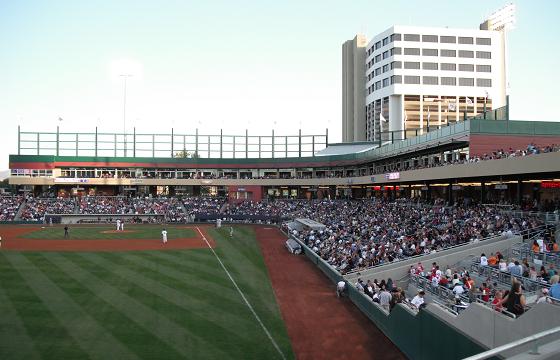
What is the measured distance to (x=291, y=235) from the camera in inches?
1661

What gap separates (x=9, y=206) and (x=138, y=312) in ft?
182

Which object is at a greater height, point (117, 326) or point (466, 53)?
point (466, 53)

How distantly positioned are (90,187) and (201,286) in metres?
A: 62.3

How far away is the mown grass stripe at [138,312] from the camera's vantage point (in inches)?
592

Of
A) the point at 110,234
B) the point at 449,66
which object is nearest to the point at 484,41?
the point at 449,66

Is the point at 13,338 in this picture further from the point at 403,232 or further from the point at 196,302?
the point at 403,232

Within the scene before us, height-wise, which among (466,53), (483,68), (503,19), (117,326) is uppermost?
(503,19)

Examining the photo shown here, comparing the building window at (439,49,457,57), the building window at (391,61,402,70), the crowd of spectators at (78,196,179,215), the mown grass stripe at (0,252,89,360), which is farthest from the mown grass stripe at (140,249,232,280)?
the building window at (439,49,457,57)

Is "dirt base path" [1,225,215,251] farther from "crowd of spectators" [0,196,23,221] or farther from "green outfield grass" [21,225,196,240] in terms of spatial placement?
"crowd of spectators" [0,196,23,221]

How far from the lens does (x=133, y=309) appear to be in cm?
1862

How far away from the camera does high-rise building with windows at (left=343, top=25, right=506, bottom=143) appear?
87.1 m

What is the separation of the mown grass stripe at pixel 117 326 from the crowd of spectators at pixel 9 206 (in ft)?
140

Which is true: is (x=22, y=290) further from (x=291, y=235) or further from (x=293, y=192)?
(x=293, y=192)

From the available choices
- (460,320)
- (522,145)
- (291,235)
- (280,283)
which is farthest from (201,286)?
(522,145)
